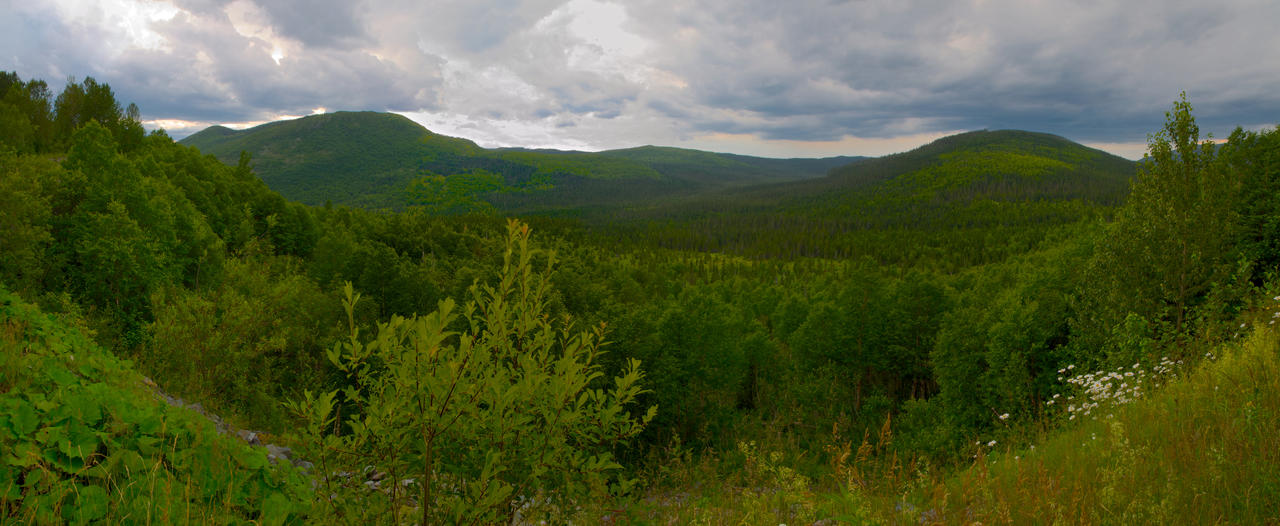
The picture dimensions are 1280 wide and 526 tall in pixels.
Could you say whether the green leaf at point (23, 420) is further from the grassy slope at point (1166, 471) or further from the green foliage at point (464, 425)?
the grassy slope at point (1166, 471)

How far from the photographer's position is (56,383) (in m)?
5.95

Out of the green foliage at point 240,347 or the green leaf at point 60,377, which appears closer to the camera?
the green leaf at point 60,377

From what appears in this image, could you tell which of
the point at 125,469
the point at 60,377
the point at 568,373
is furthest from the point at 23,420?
the point at 568,373

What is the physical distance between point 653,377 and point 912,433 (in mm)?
16451

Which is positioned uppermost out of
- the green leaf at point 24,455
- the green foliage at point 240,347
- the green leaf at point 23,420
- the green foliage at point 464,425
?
the green foliage at point 464,425

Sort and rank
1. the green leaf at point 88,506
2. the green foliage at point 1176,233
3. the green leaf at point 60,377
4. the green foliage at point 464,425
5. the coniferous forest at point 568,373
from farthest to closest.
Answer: the green foliage at point 1176,233 < the green leaf at point 60,377 < the green leaf at point 88,506 < the coniferous forest at point 568,373 < the green foliage at point 464,425

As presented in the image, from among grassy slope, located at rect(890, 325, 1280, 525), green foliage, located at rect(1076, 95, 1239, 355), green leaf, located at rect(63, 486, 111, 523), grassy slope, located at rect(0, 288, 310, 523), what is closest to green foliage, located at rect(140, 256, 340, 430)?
grassy slope, located at rect(0, 288, 310, 523)

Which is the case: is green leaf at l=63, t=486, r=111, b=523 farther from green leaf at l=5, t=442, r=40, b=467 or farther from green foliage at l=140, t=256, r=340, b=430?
green foliage at l=140, t=256, r=340, b=430

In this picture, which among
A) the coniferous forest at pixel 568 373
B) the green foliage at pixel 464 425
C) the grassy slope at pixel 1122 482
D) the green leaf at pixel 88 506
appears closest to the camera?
the green foliage at pixel 464 425

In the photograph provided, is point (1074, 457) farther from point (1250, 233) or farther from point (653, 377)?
point (1250, 233)

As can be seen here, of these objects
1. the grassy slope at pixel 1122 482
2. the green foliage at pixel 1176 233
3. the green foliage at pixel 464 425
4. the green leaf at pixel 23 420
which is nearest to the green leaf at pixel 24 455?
the green leaf at pixel 23 420

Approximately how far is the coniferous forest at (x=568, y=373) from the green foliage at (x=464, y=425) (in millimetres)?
25

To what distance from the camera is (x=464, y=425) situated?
124 inches

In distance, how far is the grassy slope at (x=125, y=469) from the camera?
366 cm
